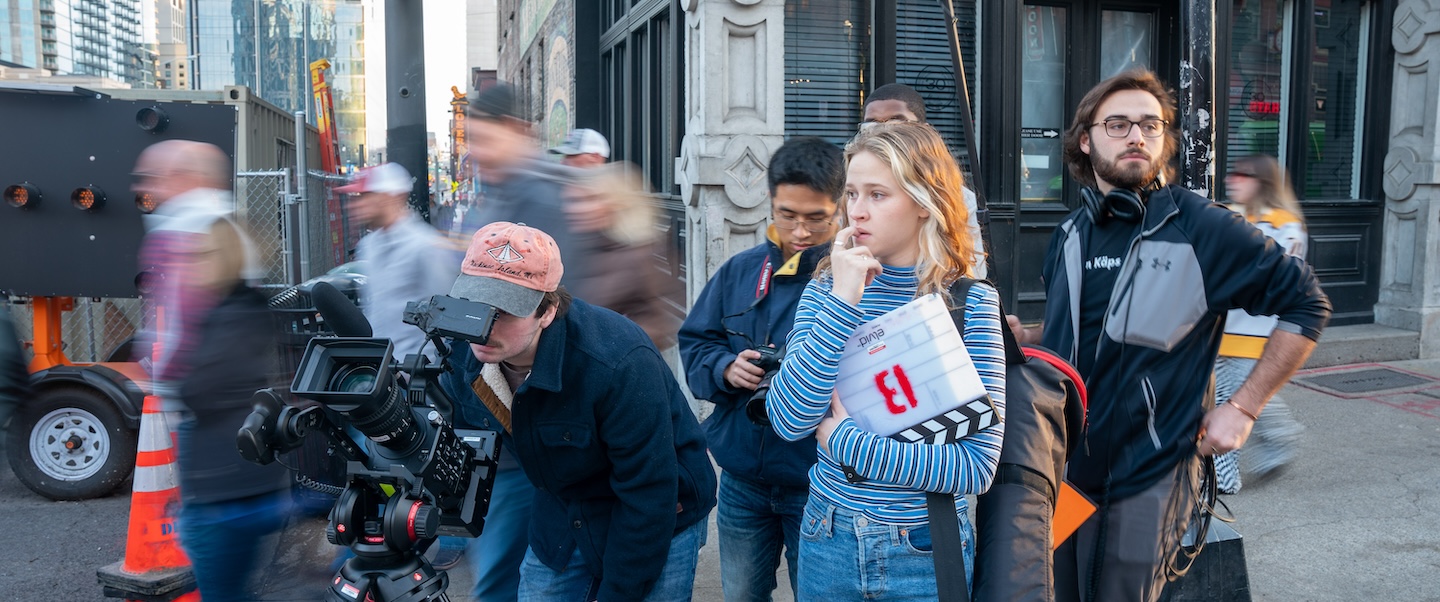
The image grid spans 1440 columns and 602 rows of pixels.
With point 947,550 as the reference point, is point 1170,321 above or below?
above

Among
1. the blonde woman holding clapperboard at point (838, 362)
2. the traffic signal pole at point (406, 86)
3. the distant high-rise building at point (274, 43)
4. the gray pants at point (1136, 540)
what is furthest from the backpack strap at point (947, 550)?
the distant high-rise building at point (274, 43)

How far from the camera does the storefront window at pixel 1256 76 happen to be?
A: 29.9 feet

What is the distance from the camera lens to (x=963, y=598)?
205 centimetres

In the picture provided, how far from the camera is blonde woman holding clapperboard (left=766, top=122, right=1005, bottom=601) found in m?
2.08

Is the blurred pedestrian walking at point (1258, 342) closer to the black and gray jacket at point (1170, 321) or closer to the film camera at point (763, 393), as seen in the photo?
the black and gray jacket at point (1170, 321)

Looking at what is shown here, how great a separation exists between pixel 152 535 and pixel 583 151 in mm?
2626

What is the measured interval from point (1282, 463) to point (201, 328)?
4730 millimetres

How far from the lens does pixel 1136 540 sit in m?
2.76

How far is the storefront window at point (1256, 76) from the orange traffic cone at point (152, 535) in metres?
8.50

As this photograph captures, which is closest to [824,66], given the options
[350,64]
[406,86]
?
[406,86]

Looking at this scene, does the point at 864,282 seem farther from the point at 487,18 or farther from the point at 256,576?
the point at 487,18

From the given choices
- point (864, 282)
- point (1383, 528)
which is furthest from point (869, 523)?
point (1383, 528)

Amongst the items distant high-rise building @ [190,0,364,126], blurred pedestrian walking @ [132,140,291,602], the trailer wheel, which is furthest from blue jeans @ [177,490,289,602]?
distant high-rise building @ [190,0,364,126]

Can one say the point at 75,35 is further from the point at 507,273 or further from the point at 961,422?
the point at 961,422
